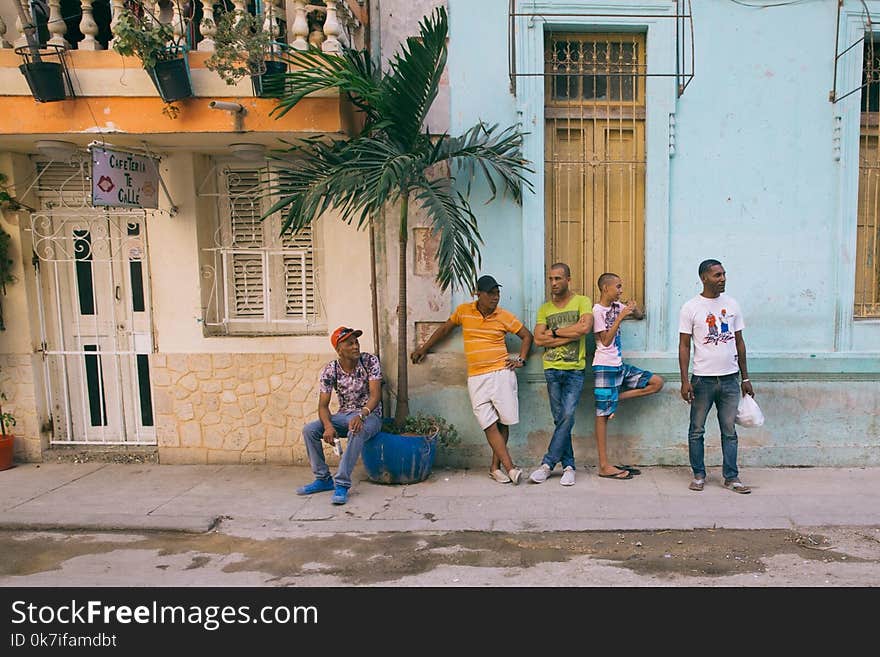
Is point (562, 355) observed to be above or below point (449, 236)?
below

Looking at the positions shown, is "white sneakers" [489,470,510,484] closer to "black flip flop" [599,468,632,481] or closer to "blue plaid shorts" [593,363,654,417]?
"black flip flop" [599,468,632,481]

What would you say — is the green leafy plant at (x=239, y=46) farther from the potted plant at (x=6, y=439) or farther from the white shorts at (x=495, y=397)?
the potted plant at (x=6, y=439)

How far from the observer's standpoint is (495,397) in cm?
571

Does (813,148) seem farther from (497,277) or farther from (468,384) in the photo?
(468,384)

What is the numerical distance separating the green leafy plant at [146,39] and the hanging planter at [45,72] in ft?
1.74

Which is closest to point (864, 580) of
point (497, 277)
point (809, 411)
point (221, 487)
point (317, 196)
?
point (809, 411)

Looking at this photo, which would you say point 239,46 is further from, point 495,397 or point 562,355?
point 562,355

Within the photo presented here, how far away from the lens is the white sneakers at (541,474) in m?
5.73

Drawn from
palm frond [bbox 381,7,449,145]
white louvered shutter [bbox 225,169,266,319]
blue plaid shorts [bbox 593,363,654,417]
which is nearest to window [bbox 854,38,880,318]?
blue plaid shorts [bbox 593,363,654,417]

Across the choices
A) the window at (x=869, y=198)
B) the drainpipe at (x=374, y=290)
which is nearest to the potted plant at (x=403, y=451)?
the drainpipe at (x=374, y=290)

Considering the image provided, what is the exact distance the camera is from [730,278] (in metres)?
6.10

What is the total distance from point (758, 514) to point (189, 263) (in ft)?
17.6

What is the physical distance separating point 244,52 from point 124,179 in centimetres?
154

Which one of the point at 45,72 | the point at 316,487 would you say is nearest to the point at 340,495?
the point at 316,487
